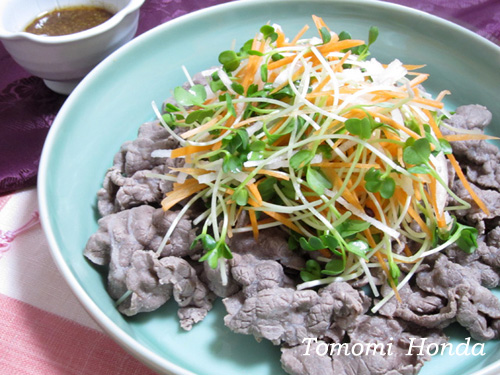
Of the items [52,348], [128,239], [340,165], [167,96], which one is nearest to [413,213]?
[340,165]

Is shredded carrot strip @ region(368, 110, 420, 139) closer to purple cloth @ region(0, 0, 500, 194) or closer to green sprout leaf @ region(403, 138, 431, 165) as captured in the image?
green sprout leaf @ region(403, 138, 431, 165)

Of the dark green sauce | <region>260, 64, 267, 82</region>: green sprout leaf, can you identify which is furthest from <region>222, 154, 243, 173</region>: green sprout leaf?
the dark green sauce

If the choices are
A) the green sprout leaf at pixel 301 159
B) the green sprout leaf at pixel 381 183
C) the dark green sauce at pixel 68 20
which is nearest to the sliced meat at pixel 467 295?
the green sprout leaf at pixel 381 183

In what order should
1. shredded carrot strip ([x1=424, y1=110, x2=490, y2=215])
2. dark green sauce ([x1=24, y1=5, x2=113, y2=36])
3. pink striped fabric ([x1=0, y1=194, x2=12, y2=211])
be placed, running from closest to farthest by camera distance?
shredded carrot strip ([x1=424, y1=110, x2=490, y2=215]), pink striped fabric ([x1=0, y1=194, x2=12, y2=211]), dark green sauce ([x1=24, y1=5, x2=113, y2=36])

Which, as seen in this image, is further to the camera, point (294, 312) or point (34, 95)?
point (34, 95)

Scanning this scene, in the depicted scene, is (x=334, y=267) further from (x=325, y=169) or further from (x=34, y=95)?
(x=34, y=95)
